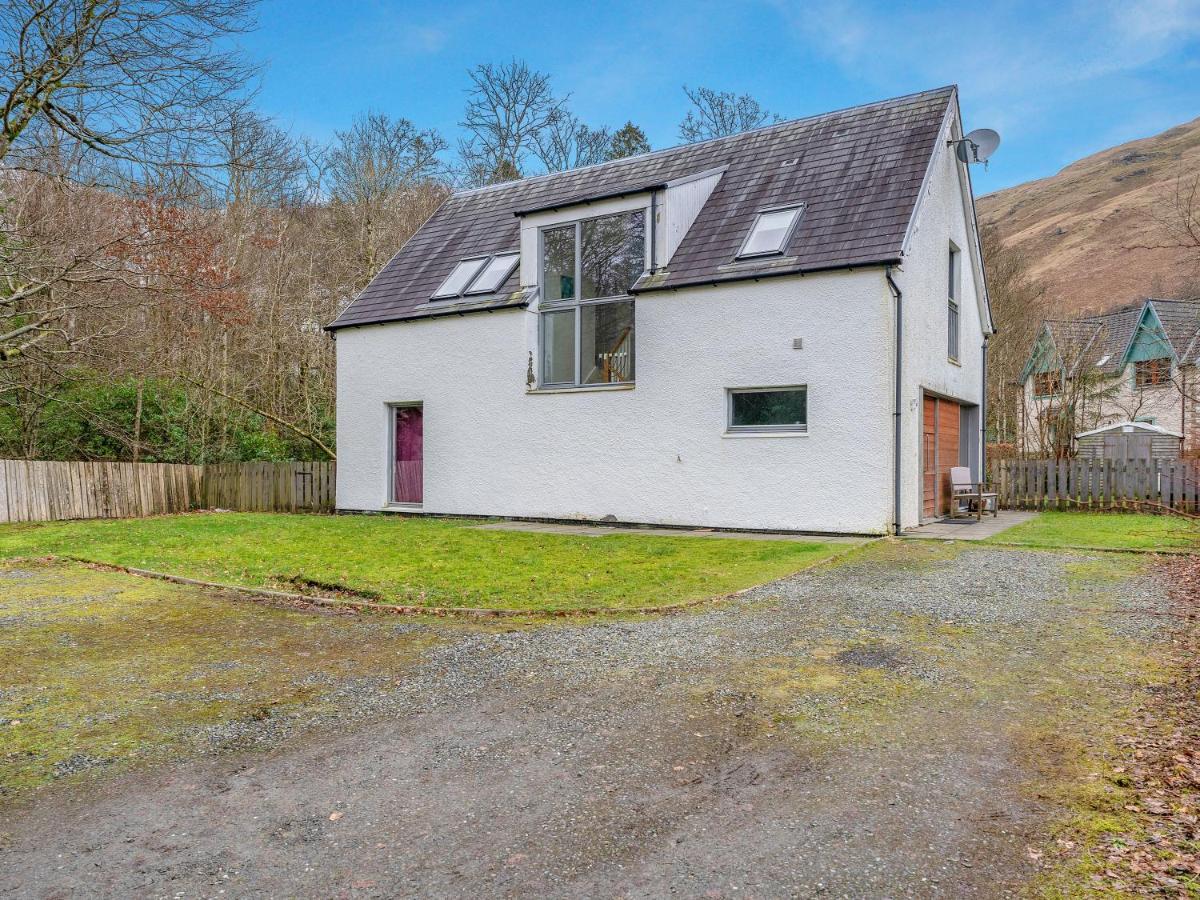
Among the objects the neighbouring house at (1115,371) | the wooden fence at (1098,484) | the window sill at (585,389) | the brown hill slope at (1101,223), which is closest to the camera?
the window sill at (585,389)

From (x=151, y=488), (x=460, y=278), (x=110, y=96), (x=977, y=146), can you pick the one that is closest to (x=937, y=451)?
(x=977, y=146)

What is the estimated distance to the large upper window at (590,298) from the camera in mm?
14205

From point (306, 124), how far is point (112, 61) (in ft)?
45.5

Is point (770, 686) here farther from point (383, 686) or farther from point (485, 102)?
point (485, 102)

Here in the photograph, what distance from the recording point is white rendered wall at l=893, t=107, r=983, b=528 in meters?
12.2

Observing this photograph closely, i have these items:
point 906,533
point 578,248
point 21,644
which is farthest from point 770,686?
point 578,248

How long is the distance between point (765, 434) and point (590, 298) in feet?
14.4

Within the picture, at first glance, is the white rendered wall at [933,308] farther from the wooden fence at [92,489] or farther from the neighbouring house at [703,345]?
the wooden fence at [92,489]

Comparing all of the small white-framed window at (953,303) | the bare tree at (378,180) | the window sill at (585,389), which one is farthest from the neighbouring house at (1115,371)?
the bare tree at (378,180)

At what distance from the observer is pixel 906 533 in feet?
38.7

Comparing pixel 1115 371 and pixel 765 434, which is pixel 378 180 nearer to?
pixel 765 434

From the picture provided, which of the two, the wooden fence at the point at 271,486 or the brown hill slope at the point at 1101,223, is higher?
the brown hill slope at the point at 1101,223

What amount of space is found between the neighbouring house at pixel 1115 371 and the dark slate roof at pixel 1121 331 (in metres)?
0.04

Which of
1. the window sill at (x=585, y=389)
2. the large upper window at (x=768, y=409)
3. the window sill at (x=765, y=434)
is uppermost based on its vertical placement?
the window sill at (x=585, y=389)
